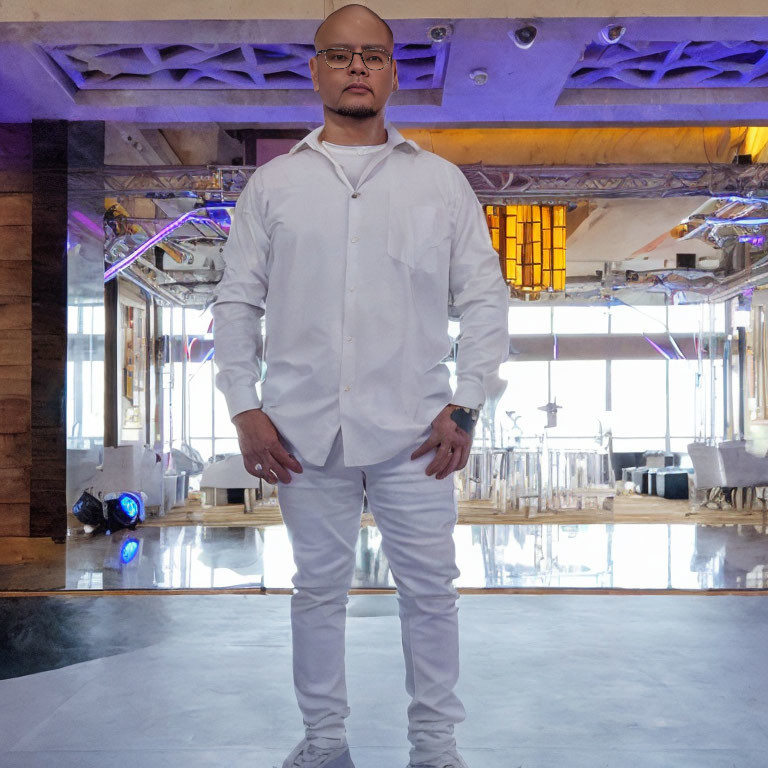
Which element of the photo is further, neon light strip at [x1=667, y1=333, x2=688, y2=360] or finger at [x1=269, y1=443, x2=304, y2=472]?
neon light strip at [x1=667, y1=333, x2=688, y2=360]

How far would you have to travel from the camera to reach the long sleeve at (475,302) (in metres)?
1.50

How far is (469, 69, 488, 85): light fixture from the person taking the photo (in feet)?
14.6

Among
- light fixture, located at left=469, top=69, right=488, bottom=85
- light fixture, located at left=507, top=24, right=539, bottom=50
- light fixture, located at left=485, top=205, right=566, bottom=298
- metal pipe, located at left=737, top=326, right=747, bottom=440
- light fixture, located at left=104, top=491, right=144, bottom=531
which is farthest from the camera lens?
metal pipe, located at left=737, top=326, right=747, bottom=440

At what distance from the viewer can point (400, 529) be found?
4.84 ft

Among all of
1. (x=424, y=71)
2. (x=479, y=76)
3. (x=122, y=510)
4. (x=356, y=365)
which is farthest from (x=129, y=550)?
(x=356, y=365)

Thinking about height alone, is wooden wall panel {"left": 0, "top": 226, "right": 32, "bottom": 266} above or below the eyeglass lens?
above

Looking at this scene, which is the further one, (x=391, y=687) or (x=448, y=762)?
(x=391, y=687)

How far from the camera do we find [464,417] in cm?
147

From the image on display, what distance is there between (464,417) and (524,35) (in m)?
2.89

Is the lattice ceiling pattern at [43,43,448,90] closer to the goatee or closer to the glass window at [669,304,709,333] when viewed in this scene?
the goatee

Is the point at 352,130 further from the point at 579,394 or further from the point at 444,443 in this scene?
the point at 579,394

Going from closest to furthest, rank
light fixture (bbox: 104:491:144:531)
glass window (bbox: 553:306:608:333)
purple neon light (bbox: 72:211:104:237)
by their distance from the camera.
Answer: purple neon light (bbox: 72:211:104:237) → light fixture (bbox: 104:491:144:531) → glass window (bbox: 553:306:608:333)

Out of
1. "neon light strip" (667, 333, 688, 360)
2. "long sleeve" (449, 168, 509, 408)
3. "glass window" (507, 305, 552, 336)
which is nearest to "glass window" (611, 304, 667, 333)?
"neon light strip" (667, 333, 688, 360)

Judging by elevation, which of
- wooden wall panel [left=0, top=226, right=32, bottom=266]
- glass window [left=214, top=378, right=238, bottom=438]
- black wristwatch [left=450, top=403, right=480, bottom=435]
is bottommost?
glass window [left=214, top=378, right=238, bottom=438]
